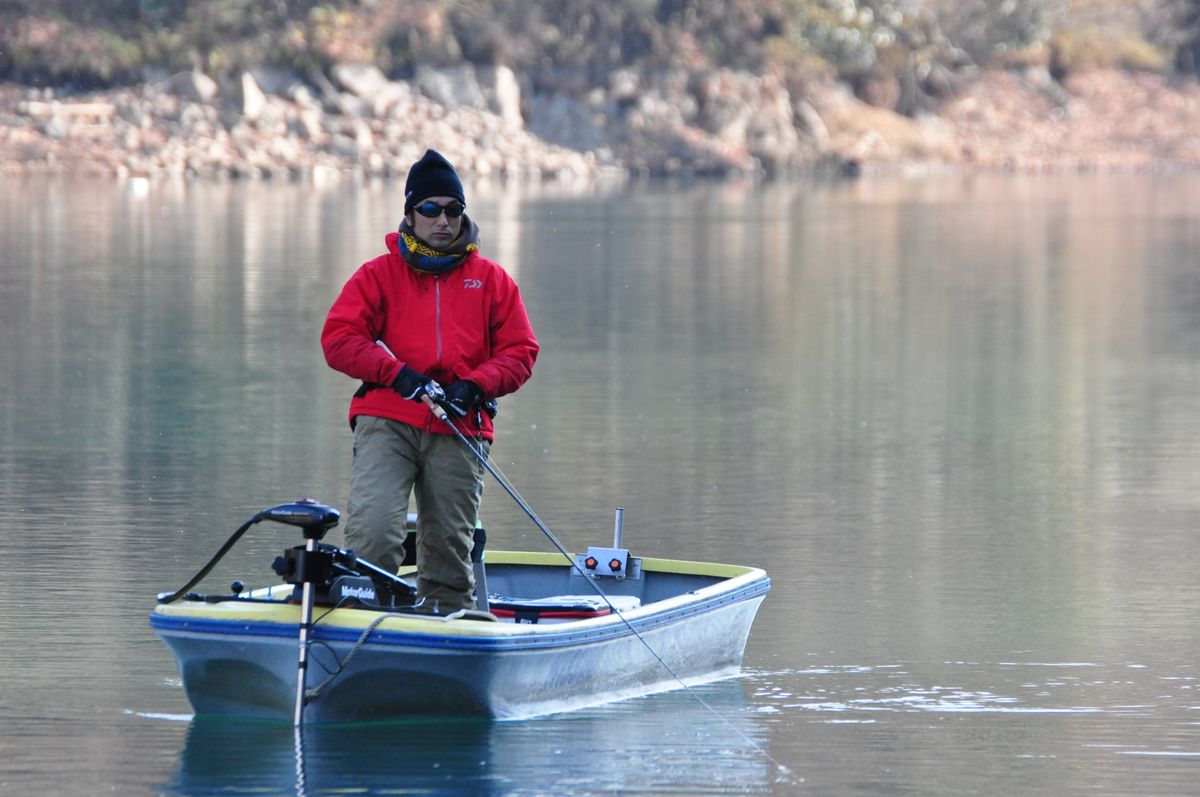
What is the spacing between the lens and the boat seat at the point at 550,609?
32.1 ft

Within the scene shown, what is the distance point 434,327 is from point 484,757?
169 centimetres

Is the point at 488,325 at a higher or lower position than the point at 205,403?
higher

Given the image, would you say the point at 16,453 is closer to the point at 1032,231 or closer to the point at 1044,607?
the point at 1044,607

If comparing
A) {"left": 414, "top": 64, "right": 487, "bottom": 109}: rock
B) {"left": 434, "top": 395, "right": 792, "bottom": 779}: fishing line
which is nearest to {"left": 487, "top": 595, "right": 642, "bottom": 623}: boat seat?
{"left": 434, "top": 395, "right": 792, "bottom": 779}: fishing line

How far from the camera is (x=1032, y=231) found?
43656 millimetres

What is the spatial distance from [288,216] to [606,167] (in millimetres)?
29605

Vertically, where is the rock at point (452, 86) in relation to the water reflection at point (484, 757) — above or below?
above

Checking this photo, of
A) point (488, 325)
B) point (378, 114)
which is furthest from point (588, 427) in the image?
point (378, 114)

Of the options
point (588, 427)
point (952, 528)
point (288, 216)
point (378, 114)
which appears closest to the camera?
point (952, 528)

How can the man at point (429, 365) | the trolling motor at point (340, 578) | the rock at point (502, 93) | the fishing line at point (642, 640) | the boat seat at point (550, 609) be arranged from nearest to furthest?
the trolling motor at point (340, 578), the fishing line at point (642, 640), the man at point (429, 365), the boat seat at point (550, 609), the rock at point (502, 93)

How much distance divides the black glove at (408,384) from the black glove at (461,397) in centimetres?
11

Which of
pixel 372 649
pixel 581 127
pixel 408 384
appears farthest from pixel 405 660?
pixel 581 127

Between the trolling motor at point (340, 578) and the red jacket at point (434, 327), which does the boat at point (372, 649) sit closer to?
the trolling motor at point (340, 578)

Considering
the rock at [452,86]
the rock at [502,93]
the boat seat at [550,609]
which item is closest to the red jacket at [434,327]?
the boat seat at [550,609]
